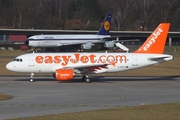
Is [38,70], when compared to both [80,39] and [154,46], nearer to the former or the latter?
[154,46]

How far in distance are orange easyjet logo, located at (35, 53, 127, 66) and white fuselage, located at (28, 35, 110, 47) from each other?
53769 millimetres

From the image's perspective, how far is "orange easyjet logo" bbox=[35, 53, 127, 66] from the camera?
1695 inches

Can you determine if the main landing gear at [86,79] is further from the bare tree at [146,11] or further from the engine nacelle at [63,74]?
the bare tree at [146,11]

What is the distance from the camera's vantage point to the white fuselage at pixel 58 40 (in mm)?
96938

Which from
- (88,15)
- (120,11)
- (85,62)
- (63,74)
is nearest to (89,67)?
(85,62)

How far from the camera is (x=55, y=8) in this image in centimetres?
17562

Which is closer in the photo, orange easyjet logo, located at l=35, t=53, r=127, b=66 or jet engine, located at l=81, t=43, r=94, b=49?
orange easyjet logo, located at l=35, t=53, r=127, b=66

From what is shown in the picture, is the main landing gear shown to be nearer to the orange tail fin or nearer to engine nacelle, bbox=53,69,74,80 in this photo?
engine nacelle, bbox=53,69,74,80

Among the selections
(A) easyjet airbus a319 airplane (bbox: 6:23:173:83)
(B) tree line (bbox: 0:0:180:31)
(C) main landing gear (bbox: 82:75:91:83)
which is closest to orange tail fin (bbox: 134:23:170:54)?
(A) easyjet airbus a319 airplane (bbox: 6:23:173:83)

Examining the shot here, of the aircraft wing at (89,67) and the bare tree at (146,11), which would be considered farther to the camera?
the bare tree at (146,11)

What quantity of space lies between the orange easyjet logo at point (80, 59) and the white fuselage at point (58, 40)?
5377 cm

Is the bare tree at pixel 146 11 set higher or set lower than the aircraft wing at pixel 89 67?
higher

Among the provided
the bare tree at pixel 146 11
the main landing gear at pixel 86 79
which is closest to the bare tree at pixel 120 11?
the bare tree at pixel 146 11

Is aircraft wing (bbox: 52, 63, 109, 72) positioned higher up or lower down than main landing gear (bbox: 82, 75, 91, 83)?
higher up
